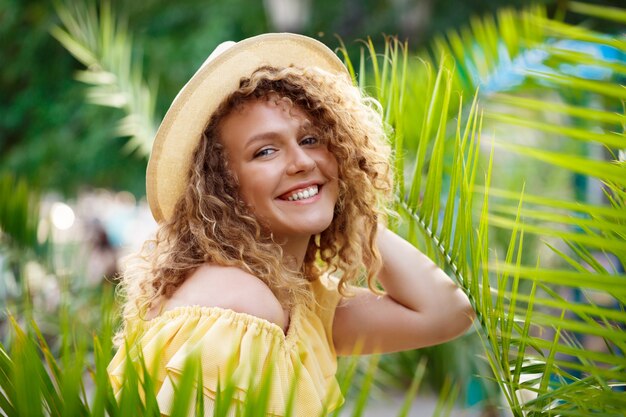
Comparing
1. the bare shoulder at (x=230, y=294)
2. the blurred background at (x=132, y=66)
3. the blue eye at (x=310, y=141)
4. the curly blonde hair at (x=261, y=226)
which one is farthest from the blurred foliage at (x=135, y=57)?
the bare shoulder at (x=230, y=294)

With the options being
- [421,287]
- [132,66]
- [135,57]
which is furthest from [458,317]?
[135,57]

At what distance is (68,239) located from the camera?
14.6ft

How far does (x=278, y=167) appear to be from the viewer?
71.5 inches

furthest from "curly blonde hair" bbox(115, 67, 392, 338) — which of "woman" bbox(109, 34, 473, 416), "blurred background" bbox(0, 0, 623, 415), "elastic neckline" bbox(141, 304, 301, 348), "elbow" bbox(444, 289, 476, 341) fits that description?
"blurred background" bbox(0, 0, 623, 415)

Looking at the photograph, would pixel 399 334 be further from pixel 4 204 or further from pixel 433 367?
pixel 433 367

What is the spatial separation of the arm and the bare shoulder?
1.40ft

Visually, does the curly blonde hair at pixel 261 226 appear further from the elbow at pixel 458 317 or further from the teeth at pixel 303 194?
the elbow at pixel 458 317

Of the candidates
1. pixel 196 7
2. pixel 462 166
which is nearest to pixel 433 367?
pixel 462 166

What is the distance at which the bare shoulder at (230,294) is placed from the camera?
5.26 ft

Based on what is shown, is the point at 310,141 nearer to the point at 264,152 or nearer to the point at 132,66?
the point at 264,152

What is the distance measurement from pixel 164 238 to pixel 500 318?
2.62ft

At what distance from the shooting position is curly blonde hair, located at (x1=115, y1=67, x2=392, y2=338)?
1.79 metres

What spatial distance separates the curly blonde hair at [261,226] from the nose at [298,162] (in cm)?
12

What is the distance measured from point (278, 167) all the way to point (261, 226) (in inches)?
6.1
